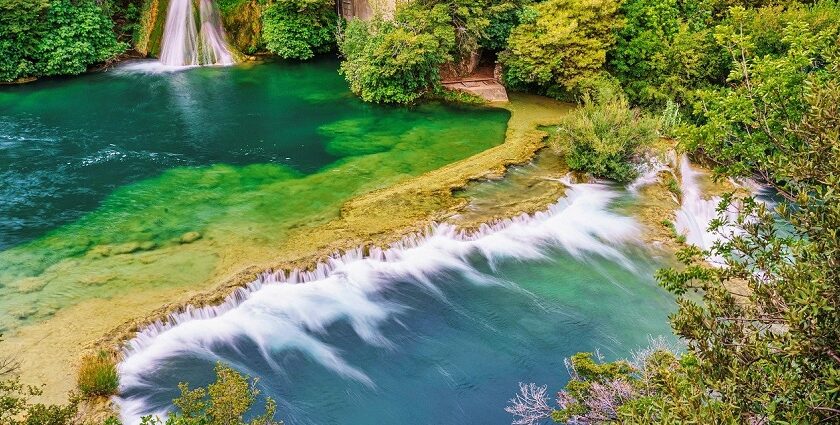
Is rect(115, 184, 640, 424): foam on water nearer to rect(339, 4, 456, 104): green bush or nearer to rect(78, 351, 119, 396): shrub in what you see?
rect(78, 351, 119, 396): shrub

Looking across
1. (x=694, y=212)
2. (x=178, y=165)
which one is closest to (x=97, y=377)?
(x=178, y=165)

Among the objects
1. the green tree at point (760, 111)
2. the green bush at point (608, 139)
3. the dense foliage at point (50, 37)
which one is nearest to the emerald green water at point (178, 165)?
the dense foliage at point (50, 37)

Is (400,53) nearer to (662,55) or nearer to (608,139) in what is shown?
(608,139)

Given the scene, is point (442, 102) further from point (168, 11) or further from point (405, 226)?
point (168, 11)

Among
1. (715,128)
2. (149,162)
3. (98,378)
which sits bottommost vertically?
(98,378)

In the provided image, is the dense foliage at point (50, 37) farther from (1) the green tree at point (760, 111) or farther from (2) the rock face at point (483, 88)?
(1) the green tree at point (760, 111)

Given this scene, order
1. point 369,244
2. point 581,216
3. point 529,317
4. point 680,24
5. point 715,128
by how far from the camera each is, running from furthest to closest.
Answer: point 680,24 < point 581,216 < point 369,244 < point 529,317 < point 715,128

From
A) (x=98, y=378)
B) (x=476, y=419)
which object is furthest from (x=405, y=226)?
(x=98, y=378)
